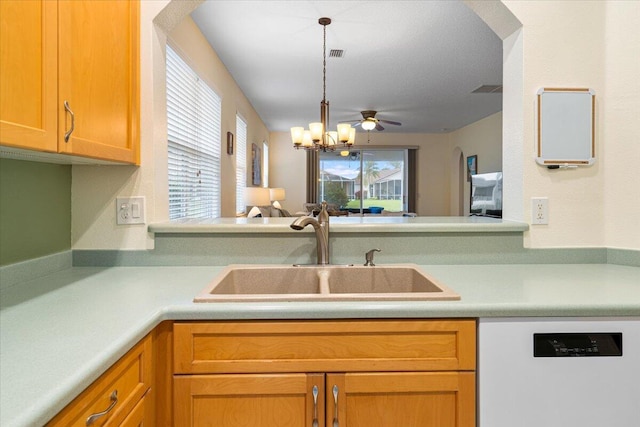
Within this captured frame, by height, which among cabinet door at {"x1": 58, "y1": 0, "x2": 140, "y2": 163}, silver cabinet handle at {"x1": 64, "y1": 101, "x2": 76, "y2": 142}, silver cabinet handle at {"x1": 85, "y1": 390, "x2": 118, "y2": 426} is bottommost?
silver cabinet handle at {"x1": 85, "y1": 390, "x2": 118, "y2": 426}

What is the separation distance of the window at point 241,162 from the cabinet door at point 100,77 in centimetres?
368

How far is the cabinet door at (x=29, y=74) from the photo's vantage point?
912mm

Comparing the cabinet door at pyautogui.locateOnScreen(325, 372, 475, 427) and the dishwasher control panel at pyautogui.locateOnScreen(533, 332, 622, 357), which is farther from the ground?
the dishwasher control panel at pyautogui.locateOnScreen(533, 332, 622, 357)

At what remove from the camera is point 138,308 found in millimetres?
1146

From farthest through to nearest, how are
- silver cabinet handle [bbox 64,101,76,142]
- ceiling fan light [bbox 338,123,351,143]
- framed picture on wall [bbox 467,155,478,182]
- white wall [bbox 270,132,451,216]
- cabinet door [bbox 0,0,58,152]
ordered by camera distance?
white wall [bbox 270,132,451,216] < framed picture on wall [bbox 467,155,478,182] < ceiling fan light [bbox 338,123,351,143] < silver cabinet handle [bbox 64,101,76,142] < cabinet door [bbox 0,0,58,152]

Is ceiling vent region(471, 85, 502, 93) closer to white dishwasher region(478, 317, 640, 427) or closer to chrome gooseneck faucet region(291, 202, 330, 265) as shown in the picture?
chrome gooseneck faucet region(291, 202, 330, 265)

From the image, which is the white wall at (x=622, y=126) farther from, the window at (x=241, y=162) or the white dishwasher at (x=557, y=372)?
the window at (x=241, y=162)

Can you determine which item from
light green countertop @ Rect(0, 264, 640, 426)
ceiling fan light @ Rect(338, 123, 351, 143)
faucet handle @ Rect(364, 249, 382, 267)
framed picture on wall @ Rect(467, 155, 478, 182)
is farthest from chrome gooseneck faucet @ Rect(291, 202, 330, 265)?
framed picture on wall @ Rect(467, 155, 478, 182)

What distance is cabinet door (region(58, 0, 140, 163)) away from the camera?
1.13m

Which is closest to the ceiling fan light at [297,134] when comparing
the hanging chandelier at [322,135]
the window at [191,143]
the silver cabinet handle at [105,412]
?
the hanging chandelier at [322,135]

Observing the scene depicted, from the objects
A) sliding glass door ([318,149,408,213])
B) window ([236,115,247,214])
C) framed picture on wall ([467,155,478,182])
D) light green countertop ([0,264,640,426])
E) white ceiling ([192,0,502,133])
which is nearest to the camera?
light green countertop ([0,264,640,426])

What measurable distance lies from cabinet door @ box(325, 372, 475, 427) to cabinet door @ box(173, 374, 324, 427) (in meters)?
0.07

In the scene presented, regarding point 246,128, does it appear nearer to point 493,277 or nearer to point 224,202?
point 224,202

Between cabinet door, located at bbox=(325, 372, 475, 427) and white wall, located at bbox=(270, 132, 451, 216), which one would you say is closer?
cabinet door, located at bbox=(325, 372, 475, 427)
